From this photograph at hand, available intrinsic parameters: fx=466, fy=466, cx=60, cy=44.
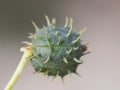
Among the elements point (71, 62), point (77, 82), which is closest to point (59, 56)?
point (71, 62)

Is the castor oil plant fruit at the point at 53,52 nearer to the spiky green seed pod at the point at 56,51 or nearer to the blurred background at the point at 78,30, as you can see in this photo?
the spiky green seed pod at the point at 56,51

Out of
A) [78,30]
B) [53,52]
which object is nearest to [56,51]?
[53,52]

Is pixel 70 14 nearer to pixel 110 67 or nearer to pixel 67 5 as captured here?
pixel 67 5

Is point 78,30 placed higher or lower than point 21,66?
higher

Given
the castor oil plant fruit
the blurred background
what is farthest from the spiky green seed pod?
the blurred background

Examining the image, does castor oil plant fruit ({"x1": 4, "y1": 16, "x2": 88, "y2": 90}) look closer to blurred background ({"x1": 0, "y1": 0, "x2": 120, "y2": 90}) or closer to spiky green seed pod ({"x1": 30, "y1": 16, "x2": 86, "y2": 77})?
spiky green seed pod ({"x1": 30, "y1": 16, "x2": 86, "y2": 77})

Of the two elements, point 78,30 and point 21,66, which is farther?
point 78,30

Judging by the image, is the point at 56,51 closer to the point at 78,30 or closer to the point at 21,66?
the point at 21,66
